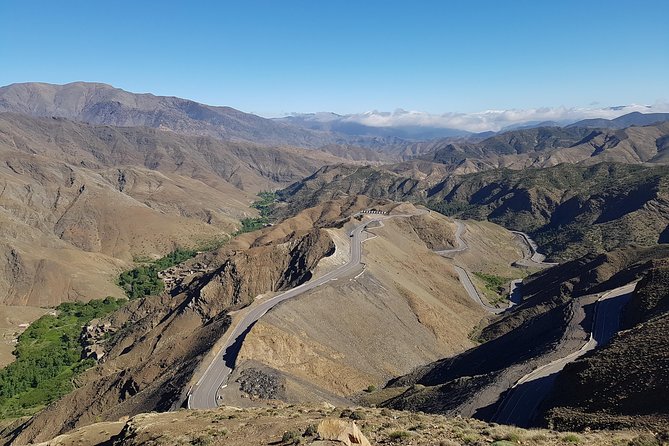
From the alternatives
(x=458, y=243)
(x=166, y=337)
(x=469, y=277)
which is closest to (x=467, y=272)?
(x=469, y=277)

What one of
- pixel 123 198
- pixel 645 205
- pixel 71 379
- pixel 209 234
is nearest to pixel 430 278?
pixel 71 379

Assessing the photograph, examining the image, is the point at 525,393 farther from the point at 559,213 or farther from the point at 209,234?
the point at 209,234

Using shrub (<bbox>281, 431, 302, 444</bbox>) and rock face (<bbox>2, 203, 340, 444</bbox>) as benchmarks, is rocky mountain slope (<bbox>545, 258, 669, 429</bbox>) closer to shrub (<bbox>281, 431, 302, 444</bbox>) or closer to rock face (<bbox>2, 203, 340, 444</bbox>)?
shrub (<bbox>281, 431, 302, 444</bbox>)

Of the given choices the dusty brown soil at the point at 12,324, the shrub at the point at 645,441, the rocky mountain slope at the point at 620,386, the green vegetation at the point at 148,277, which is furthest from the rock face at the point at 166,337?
the shrub at the point at 645,441

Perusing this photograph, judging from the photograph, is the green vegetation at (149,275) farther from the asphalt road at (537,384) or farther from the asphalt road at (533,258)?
the asphalt road at (537,384)

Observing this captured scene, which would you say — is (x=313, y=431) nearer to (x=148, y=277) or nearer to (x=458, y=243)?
(x=458, y=243)
